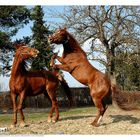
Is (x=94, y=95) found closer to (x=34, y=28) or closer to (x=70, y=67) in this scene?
(x=70, y=67)

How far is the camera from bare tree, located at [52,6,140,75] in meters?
14.1

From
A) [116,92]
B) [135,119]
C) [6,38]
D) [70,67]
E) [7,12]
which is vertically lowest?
[135,119]

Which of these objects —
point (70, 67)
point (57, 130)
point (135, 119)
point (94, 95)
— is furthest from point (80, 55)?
point (135, 119)

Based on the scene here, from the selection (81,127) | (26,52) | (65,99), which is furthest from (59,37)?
(65,99)

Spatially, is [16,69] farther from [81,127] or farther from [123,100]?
[123,100]

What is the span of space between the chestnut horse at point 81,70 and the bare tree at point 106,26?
5156 mm

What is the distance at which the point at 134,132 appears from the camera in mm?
8211

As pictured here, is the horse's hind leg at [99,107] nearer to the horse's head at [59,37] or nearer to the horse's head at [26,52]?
the horse's head at [59,37]

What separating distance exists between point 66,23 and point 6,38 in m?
2.64

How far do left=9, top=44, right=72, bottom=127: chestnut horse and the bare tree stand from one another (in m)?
4.77

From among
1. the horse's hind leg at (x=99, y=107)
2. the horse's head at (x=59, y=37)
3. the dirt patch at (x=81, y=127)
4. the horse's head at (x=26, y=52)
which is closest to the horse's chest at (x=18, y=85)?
the horse's head at (x=26, y=52)

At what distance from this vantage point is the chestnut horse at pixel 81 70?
8.41m

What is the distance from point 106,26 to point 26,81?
645cm

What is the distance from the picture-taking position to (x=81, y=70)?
27.9ft
